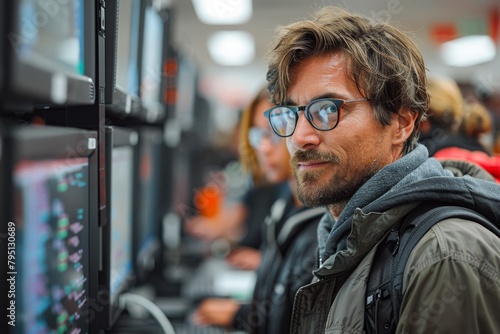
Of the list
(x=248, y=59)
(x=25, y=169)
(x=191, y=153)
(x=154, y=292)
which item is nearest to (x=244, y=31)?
(x=248, y=59)

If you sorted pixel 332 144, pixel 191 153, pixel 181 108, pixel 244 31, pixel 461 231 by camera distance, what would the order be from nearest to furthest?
pixel 461 231, pixel 332 144, pixel 181 108, pixel 191 153, pixel 244 31

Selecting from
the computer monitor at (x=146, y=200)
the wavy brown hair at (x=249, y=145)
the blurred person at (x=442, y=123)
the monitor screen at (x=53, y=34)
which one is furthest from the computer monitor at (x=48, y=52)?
the blurred person at (x=442, y=123)

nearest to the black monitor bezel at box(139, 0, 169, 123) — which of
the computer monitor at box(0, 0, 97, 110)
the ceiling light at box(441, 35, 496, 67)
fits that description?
the computer monitor at box(0, 0, 97, 110)

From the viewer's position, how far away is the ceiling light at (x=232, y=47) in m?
6.89

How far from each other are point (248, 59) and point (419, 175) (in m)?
7.94

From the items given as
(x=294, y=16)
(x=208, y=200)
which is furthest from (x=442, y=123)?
(x=208, y=200)

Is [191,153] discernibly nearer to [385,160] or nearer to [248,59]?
[385,160]

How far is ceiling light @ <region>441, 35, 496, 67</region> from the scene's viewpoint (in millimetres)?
6639

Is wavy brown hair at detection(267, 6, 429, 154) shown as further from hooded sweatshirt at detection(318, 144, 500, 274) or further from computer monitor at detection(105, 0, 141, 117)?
computer monitor at detection(105, 0, 141, 117)

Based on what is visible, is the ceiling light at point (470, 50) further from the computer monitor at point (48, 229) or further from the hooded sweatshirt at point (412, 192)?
the computer monitor at point (48, 229)

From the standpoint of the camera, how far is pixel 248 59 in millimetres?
8820

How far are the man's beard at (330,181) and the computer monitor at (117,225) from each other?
0.47 metres

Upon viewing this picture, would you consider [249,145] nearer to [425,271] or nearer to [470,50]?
[425,271]

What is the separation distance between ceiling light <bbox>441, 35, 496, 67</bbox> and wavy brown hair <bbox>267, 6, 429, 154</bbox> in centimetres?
560
